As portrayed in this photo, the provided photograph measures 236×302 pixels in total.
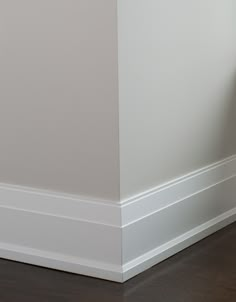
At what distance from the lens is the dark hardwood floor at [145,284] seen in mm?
2418

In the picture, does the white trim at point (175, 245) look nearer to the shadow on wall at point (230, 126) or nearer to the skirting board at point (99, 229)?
the skirting board at point (99, 229)

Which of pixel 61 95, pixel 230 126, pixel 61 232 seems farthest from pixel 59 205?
pixel 230 126

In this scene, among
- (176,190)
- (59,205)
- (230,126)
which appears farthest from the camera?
(230,126)

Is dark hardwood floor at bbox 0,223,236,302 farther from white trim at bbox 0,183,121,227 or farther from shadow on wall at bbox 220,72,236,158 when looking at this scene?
shadow on wall at bbox 220,72,236,158

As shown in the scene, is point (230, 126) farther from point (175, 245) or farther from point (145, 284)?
point (145, 284)

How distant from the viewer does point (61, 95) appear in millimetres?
2488

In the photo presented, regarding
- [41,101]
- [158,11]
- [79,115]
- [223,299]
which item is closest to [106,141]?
[79,115]

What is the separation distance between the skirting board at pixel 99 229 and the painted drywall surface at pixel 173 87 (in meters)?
0.09

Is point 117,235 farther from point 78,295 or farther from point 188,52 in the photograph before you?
point 188,52

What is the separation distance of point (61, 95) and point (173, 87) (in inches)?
17.7

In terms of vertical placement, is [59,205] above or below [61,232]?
above

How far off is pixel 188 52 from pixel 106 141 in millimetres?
533

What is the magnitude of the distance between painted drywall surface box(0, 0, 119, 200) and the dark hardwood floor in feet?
1.08

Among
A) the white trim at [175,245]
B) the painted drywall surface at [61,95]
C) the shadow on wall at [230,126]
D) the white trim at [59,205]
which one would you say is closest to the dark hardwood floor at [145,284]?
the white trim at [175,245]
